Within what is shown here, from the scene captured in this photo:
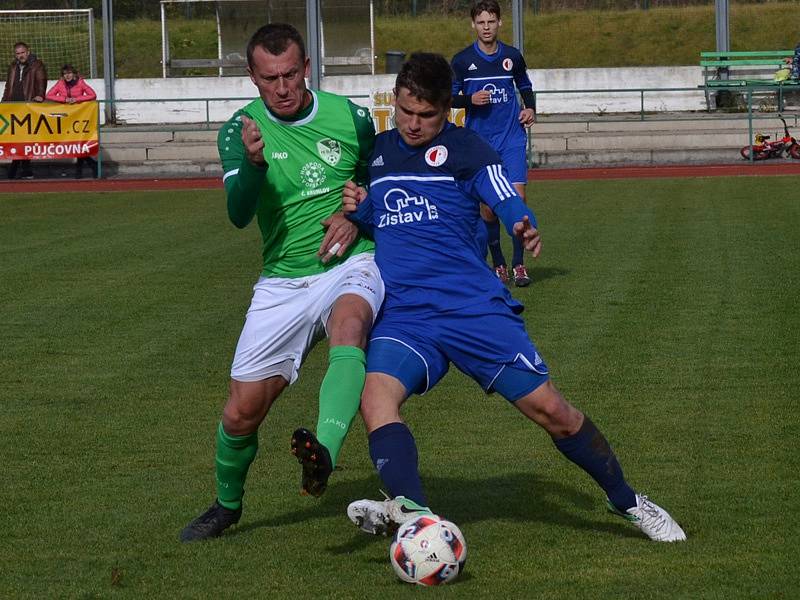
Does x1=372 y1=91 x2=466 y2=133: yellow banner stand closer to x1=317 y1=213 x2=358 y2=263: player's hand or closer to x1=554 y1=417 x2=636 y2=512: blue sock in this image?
x1=317 y1=213 x2=358 y2=263: player's hand

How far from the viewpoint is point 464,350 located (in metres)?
4.82

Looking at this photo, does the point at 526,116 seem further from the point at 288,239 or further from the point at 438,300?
the point at 438,300

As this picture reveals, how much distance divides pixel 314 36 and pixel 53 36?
8.23 m

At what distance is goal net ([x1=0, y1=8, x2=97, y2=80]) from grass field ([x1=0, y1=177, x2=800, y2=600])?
23.1 meters

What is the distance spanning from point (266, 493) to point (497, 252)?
6.65m

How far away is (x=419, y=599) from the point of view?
14.6 ft

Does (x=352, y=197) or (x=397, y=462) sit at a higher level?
(x=352, y=197)

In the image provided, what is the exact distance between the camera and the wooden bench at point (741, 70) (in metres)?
30.2

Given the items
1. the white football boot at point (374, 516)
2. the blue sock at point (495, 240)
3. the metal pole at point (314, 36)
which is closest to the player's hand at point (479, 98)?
the blue sock at point (495, 240)

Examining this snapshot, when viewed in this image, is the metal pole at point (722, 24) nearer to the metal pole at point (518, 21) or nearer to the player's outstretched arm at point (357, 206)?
the metal pole at point (518, 21)

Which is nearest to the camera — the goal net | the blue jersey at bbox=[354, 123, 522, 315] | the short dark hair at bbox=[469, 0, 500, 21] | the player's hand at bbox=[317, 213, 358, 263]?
the blue jersey at bbox=[354, 123, 522, 315]

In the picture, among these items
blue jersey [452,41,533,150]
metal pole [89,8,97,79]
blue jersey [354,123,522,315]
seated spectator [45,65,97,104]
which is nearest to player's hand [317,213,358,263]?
blue jersey [354,123,522,315]

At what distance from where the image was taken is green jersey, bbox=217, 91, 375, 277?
→ 5.15 metres

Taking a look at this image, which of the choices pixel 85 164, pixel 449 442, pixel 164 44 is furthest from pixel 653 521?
pixel 164 44
